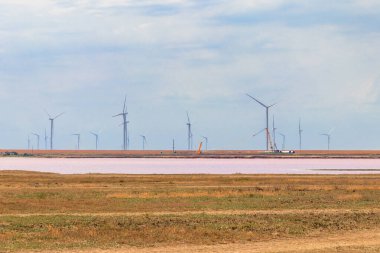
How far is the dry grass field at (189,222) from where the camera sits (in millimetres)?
34013

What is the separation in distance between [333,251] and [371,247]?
1967 millimetres

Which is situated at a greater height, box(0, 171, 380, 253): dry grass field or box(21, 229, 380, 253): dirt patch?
box(0, 171, 380, 253): dry grass field

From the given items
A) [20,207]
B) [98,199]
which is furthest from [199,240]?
[98,199]

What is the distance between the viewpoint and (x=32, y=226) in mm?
39469

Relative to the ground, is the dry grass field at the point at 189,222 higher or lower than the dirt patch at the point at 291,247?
higher

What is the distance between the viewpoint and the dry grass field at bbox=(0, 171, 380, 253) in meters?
34.0

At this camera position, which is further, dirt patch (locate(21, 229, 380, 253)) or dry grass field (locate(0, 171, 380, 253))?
dry grass field (locate(0, 171, 380, 253))

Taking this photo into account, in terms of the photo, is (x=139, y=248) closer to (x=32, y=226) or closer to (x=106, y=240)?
(x=106, y=240)

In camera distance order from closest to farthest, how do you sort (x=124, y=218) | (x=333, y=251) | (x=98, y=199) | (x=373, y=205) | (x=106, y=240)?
(x=333, y=251) < (x=106, y=240) < (x=124, y=218) < (x=373, y=205) < (x=98, y=199)

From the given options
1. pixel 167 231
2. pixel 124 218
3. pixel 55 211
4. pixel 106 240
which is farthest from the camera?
pixel 55 211

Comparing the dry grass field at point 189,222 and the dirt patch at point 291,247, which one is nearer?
the dirt patch at point 291,247

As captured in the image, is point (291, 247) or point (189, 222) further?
Answer: point (189, 222)

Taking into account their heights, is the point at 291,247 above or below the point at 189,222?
below

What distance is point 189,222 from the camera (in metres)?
41.4
